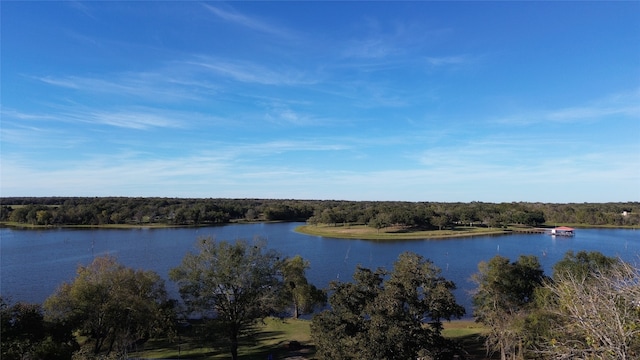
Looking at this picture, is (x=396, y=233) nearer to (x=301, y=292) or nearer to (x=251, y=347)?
(x=301, y=292)

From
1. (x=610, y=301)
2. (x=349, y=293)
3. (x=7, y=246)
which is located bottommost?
(x=7, y=246)

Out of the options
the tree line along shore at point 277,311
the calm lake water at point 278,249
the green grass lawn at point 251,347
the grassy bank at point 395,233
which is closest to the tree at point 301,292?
the tree line along shore at point 277,311

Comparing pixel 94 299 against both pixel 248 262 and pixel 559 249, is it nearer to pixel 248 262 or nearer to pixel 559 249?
pixel 248 262

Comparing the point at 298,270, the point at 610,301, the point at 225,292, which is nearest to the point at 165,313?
the point at 225,292

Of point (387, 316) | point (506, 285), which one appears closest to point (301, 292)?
point (506, 285)

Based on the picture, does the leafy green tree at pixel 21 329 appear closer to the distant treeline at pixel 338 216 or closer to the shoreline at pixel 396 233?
the shoreline at pixel 396 233
